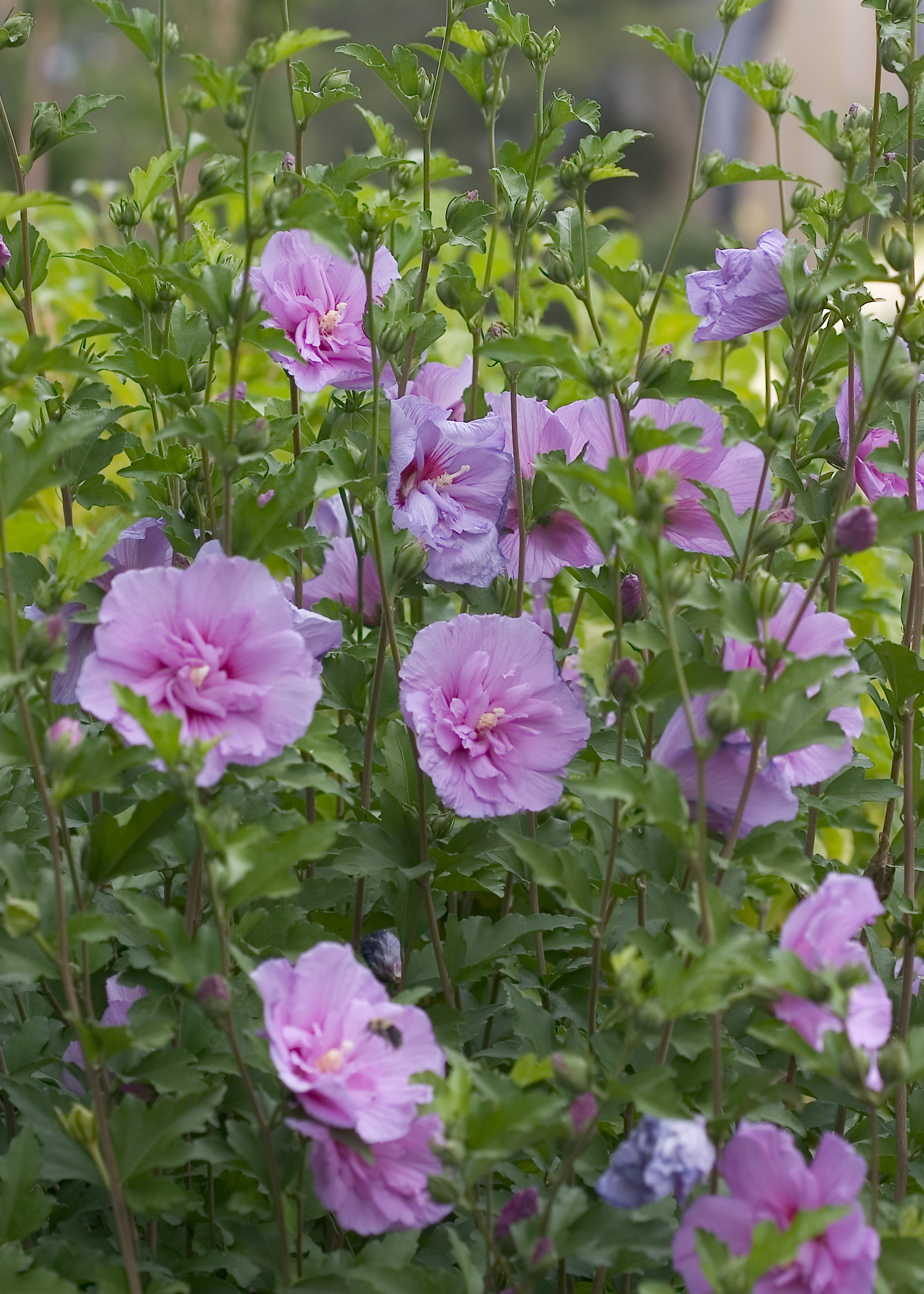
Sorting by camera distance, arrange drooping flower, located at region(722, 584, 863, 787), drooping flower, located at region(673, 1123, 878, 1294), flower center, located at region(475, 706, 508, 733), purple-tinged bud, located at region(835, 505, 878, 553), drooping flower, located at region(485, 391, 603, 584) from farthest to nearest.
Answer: drooping flower, located at region(485, 391, 603, 584) < flower center, located at region(475, 706, 508, 733) < drooping flower, located at region(722, 584, 863, 787) < purple-tinged bud, located at region(835, 505, 878, 553) < drooping flower, located at region(673, 1123, 878, 1294)

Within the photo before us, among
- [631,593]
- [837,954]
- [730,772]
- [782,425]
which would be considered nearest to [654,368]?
[782,425]

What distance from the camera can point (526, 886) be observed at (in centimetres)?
126

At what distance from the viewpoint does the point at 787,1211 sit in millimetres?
755

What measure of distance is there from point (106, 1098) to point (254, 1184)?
16 cm

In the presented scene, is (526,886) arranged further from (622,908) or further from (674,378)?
(674,378)

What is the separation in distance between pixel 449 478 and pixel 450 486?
16mm

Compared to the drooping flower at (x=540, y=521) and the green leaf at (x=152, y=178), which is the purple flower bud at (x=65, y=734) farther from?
the green leaf at (x=152, y=178)

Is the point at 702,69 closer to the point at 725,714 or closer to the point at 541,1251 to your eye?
the point at 725,714

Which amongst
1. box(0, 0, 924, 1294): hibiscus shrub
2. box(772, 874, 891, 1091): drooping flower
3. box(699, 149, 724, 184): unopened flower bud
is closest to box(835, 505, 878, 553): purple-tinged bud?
box(0, 0, 924, 1294): hibiscus shrub

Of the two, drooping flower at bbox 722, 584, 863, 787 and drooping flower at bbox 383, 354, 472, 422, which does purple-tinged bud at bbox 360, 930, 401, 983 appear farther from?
drooping flower at bbox 383, 354, 472, 422

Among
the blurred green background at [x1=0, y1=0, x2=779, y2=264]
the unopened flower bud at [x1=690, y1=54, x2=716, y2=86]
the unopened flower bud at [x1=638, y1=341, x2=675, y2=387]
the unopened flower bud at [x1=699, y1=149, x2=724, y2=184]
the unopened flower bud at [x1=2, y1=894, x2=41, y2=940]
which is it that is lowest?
the blurred green background at [x1=0, y1=0, x2=779, y2=264]

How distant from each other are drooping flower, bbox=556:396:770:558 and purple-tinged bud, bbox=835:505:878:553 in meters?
0.28

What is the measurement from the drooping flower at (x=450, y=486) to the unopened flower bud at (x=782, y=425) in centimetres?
24

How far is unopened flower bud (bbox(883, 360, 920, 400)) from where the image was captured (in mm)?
874
